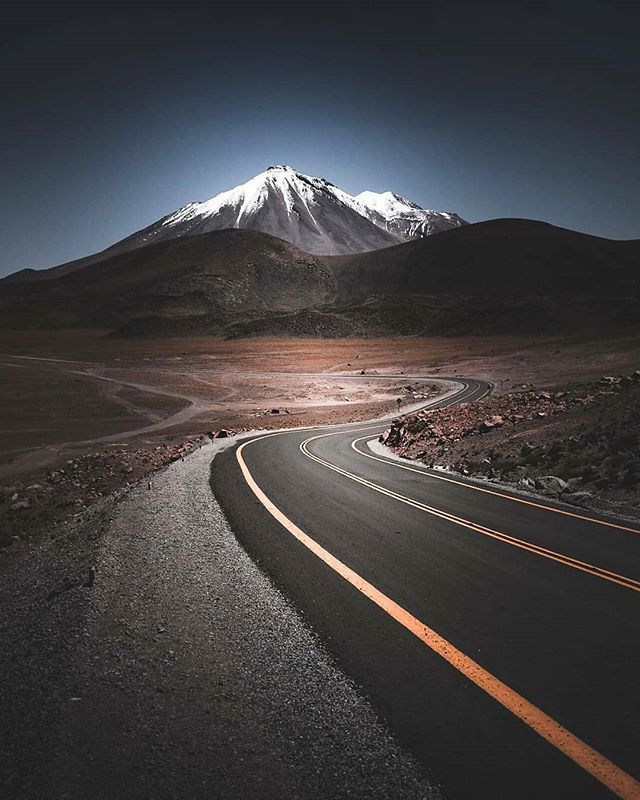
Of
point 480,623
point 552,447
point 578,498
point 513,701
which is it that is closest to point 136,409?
point 552,447

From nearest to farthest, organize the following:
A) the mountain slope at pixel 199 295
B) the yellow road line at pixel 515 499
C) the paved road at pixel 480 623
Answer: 1. the paved road at pixel 480 623
2. the yellow road line at pixel 515 499
3. the mountain slope at pixel 199 295

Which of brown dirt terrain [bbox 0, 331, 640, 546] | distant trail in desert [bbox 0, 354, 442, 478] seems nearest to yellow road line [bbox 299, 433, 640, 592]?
brown dirt terrain [bbox 0, 331, 640, 546]

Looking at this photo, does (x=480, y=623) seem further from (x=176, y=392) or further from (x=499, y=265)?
(x=499, y=265)

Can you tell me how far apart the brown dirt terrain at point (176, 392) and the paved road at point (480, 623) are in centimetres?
943

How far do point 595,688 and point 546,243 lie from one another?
681 feet

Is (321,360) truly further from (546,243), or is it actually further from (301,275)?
(546,243)

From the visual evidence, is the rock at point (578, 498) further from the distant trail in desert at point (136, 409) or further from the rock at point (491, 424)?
the distant trail in desert at point (136, 409)

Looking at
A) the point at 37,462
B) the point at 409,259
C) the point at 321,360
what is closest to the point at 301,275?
the point at 409,259

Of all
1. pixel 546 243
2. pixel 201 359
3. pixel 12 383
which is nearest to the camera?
pixel 12 383

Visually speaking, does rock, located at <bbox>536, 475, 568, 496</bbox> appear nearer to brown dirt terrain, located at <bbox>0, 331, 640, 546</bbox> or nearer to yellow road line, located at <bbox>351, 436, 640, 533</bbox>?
yellow road line, located at <bbox>351, 436, 640, 533</bbox>

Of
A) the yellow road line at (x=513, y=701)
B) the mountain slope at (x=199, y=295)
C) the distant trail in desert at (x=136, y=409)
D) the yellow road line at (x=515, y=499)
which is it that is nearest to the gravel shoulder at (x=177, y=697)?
the yellow road line at (x=513, y=701)

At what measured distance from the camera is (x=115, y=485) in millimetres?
16438

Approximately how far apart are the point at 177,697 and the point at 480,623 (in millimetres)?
2499

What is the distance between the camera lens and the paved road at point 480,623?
2.52m
